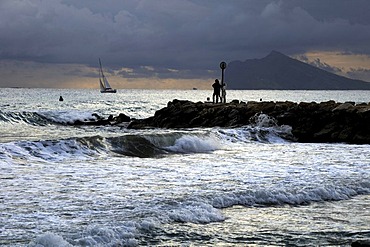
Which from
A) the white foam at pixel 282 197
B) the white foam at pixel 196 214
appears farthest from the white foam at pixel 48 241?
the white foam at pixel 282 197

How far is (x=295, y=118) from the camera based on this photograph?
3006 centimetres

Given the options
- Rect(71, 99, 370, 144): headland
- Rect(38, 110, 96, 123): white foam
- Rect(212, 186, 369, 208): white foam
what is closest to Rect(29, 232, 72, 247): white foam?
Rect(212, 186, 369, 208): white foam

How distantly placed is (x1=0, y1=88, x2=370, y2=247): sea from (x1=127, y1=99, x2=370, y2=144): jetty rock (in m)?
5.87

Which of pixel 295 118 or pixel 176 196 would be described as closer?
pixel 176 196

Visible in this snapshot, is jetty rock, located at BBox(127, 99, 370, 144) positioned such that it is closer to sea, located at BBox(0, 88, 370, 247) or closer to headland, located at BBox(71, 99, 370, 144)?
headland, located at BBox(71, 99, 370, 144)

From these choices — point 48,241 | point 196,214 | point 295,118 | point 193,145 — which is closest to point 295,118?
point 295,118

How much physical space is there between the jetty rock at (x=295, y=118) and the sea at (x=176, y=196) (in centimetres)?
587

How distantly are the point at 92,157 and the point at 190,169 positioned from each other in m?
4.43

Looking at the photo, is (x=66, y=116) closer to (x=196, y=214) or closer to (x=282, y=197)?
(x=282, y=197)

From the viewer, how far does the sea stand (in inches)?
324

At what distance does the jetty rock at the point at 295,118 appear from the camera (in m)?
26.9

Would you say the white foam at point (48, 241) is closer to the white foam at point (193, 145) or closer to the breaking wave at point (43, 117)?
the white foam at point (193, 145)

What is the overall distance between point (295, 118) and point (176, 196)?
20195 millimetres

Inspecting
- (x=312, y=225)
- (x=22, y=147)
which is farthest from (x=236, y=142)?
(x=312, y=225)
